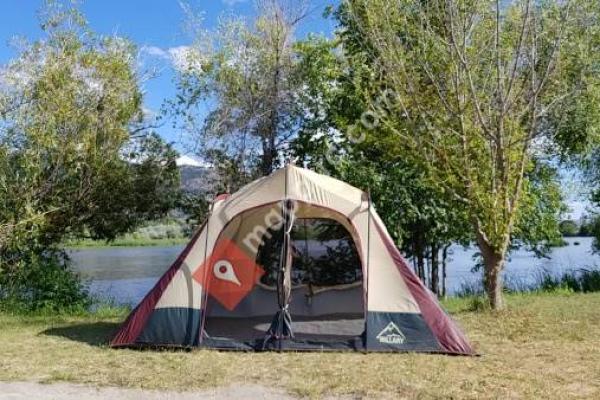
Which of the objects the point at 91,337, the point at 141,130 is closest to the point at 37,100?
the point at 141,130

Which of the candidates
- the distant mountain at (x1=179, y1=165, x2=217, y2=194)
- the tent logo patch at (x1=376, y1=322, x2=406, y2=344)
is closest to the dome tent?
the tent logo patch at (x1=376, y1=322, x2=406, y2=344)

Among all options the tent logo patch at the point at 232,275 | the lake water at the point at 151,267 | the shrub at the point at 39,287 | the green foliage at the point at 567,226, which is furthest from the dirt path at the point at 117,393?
the green foliage at the point at 567,226

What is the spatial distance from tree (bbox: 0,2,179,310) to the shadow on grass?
8.20 ft

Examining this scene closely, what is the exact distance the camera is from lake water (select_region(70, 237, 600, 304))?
13.3 metres

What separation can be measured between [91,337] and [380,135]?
4658mm

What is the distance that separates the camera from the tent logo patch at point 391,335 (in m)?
5.96

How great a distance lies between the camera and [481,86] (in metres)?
8.38

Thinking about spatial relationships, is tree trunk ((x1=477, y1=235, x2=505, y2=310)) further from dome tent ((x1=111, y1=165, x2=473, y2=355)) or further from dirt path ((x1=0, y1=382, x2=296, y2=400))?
dirt path ((x1=0, y1=382, x2=296, y2=400))

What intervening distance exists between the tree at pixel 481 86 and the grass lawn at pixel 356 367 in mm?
1805

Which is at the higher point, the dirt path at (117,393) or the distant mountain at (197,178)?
the distant mountain at (197,178)

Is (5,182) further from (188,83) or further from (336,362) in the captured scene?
(336,362)

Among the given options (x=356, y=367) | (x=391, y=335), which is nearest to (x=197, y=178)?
(x=391, y=335)

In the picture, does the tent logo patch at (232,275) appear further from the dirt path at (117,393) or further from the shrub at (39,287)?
the shrub at (39,287)

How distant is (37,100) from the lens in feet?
31.8
